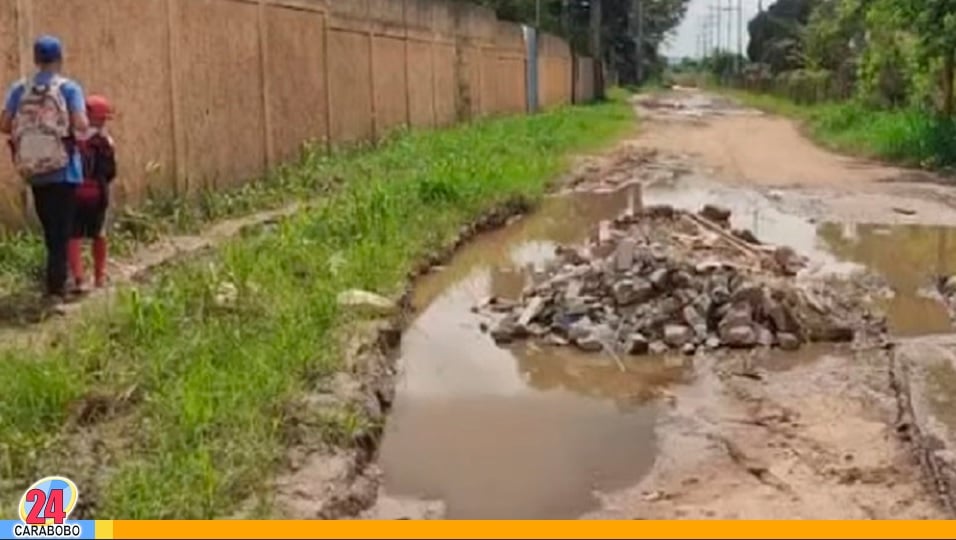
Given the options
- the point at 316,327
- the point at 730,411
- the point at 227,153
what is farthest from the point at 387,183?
the point at 730,411

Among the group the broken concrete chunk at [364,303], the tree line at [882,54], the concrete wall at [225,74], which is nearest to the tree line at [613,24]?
the tree line at [882,54]

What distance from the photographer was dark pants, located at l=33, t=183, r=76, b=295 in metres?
6.62

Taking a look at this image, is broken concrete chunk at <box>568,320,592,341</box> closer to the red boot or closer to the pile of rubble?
the pile of rubble

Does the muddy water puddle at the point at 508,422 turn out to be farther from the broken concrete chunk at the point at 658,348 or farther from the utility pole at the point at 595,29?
the utility pole at the point at 595,29

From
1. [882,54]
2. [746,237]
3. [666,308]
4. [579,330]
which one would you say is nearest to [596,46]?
[882,54]

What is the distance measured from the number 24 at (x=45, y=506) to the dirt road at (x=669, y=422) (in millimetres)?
1334

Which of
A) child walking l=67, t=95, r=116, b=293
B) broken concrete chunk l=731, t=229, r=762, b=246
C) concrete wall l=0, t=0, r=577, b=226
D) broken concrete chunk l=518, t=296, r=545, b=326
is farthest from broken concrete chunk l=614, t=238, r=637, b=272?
concrete wall l=0, t=0, r=577, b=226

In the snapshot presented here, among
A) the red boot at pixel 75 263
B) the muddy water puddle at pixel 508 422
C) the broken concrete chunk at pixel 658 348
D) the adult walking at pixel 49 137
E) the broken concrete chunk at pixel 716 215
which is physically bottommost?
the muddy water puddle at pixel 508 422

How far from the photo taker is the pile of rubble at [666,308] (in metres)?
7.46

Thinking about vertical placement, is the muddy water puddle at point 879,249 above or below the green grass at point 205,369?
below

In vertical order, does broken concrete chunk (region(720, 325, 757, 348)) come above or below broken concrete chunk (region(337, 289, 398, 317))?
below

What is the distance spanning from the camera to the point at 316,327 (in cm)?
648

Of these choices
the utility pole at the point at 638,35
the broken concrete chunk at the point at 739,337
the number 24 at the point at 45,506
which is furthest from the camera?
the utility pole at the point at 638,35

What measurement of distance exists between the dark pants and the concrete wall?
1057 mm
